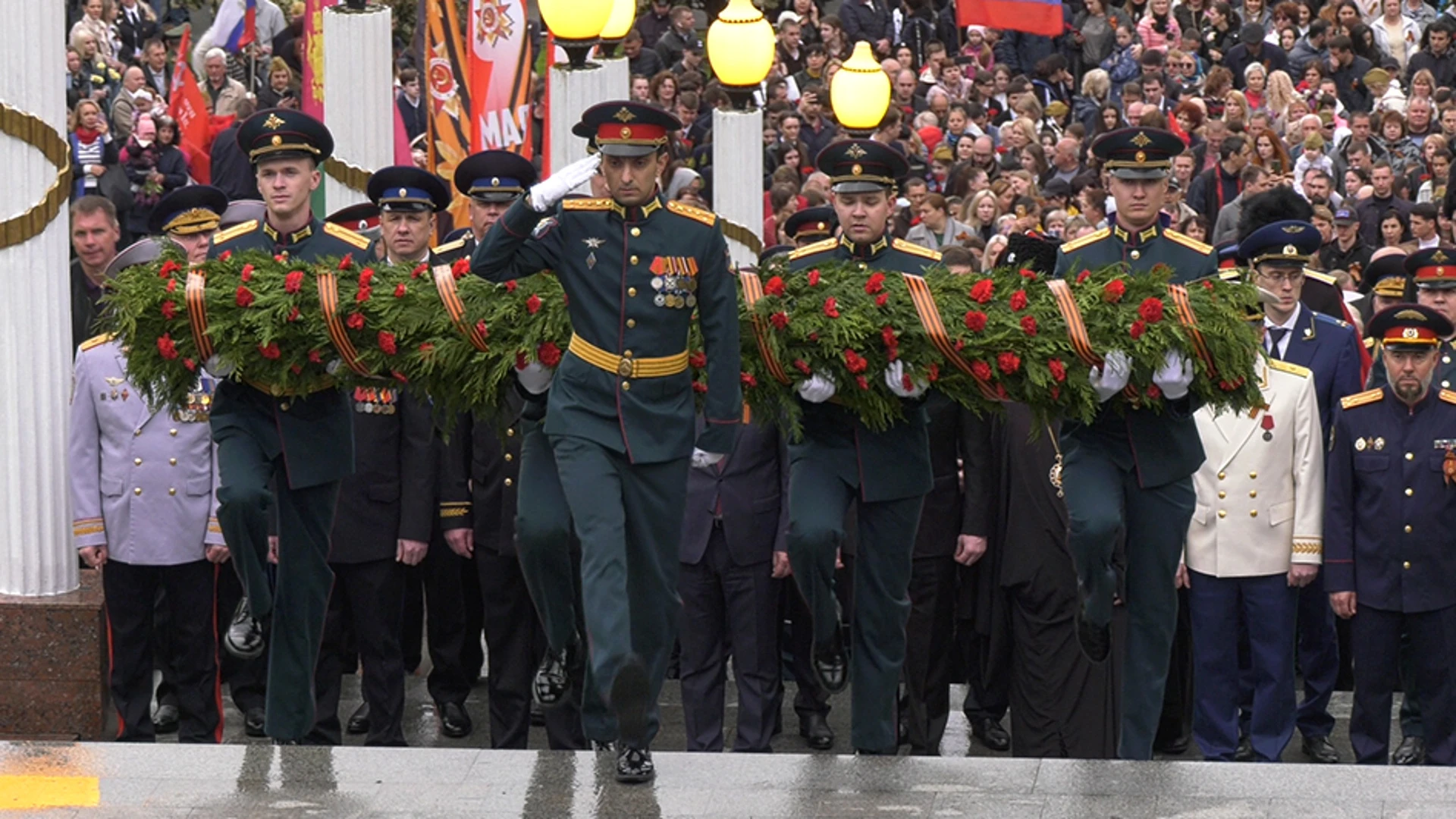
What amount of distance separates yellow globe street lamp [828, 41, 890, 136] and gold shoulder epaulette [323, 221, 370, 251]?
4447 millimetres

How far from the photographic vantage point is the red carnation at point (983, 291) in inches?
349

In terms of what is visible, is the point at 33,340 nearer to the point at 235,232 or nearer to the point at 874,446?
the point at 235,232

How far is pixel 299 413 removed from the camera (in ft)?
30.0

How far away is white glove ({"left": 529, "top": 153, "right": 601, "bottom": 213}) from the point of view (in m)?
7.99

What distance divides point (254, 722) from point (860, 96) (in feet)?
16.1

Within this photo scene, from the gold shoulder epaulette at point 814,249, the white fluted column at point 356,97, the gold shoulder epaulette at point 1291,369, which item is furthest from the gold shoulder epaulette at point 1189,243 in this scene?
the white fluted column at point 356,97

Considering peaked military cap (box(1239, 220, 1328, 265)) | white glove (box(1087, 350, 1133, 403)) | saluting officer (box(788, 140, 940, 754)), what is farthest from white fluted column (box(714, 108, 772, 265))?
white glove (box(1087, 350, 1133, 403))

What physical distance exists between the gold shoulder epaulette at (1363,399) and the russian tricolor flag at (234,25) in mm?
12821

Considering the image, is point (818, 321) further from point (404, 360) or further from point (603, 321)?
point (404, 360)

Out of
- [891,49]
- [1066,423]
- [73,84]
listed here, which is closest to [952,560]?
[1066,423]

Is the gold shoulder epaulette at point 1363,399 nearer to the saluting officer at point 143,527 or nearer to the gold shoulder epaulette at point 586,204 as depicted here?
the gold shoulder epaulette at point 586,204

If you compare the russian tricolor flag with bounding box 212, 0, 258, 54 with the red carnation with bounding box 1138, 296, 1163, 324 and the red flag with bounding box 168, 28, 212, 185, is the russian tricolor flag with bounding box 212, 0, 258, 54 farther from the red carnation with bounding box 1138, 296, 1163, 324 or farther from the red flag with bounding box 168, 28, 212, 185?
the red carnation with bounding box 1138, 296, 1163, 324

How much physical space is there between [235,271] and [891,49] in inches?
622

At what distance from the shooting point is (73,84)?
1880 centimetres
